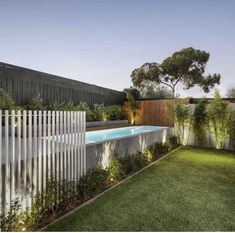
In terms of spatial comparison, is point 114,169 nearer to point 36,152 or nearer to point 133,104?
point 36,152

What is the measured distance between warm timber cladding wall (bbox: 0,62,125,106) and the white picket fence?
5244mm

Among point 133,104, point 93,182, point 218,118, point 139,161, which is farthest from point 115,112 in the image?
point 93,182

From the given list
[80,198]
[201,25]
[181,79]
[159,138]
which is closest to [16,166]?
[80,198]

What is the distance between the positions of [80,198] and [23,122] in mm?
1828

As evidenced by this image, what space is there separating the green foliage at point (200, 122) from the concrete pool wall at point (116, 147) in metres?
2.96

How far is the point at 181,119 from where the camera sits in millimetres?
10609

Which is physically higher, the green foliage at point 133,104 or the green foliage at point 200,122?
the green foliage at point 133,104

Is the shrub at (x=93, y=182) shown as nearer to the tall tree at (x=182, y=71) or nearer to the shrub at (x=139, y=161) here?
the shrub at (x=139, y=161)

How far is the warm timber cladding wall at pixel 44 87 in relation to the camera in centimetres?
792

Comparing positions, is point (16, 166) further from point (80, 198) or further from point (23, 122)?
point (80, 198)

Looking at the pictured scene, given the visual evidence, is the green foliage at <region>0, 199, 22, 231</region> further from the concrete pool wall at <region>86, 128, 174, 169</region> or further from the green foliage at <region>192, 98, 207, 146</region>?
the green foliage at <region>192, 98, 207, 146</region>

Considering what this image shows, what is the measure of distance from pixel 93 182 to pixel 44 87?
254 inches

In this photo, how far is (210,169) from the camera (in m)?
6.14

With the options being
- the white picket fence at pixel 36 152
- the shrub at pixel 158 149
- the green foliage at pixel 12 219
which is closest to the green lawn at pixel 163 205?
the green foliage at pixel 12 219
